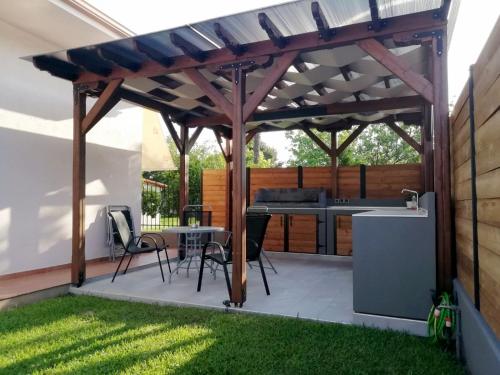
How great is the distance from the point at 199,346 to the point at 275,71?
9.40ft

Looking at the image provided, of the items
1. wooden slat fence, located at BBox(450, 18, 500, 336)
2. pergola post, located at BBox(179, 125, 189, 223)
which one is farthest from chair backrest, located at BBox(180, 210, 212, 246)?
wooden slat fence, located at BBox(450, 18, 500, 336)

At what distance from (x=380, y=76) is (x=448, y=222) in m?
2.63

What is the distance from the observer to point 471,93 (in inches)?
101

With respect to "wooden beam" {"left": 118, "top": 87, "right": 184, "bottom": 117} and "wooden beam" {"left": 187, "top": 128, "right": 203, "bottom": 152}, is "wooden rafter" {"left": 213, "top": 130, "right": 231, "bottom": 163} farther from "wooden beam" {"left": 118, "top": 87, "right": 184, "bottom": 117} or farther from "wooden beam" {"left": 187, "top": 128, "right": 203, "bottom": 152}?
"wooden beam" {"left": 118, "top": 87, "right": 184, "bottom": 117}

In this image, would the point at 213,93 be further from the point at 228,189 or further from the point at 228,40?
the point at 228,189

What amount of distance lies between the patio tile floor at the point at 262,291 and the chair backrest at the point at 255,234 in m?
0.51

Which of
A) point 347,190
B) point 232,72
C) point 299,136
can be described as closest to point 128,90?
point 232,72

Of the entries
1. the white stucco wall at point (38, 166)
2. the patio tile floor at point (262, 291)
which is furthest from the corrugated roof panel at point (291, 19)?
the white stucco wall at point (38, 166)

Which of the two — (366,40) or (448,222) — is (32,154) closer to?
(366,40)

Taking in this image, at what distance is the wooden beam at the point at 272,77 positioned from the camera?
4191 mm

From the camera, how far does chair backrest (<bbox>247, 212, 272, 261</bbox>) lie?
16.4ft

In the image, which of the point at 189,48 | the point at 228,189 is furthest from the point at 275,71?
the point at 228,189

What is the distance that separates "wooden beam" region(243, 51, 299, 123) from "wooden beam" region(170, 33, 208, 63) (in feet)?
2.80

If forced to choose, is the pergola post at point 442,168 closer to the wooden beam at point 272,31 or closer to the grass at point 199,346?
the grass at point 199,346
